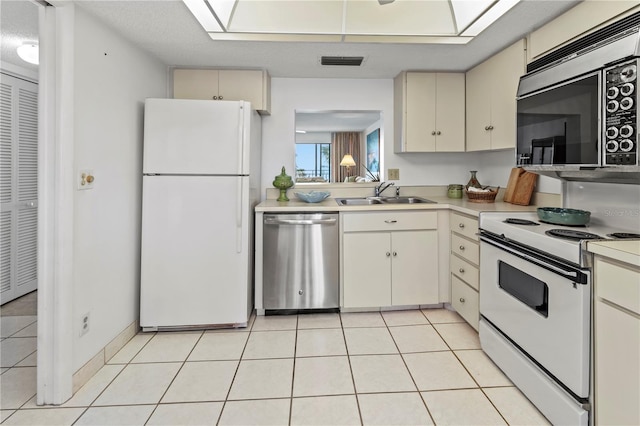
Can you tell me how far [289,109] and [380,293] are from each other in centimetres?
191

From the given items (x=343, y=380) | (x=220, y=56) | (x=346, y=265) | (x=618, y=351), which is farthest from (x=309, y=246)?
(x=618, y=351)

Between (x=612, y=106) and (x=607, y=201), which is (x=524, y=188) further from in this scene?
(x=612, y=106)

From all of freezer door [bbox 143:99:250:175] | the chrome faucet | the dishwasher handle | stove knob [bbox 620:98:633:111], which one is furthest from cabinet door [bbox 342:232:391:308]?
stove knob [bbox 620:98:633:111]

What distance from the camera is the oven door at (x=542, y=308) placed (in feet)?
4.35

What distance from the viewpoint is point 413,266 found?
2.73 m

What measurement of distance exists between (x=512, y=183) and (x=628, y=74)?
1.43 metres

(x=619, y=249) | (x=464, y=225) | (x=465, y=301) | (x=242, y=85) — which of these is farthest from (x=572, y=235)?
(x=242, y=85)

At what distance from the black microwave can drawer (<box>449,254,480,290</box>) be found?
0.81 metres

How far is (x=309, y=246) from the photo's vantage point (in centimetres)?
264

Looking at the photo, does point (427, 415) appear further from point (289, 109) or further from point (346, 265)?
point (289, 109)

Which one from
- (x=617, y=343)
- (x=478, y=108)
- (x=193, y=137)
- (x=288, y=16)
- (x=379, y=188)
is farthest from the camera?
(x=379, y=188)

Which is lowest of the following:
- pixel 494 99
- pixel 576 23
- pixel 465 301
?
pixel 465 301

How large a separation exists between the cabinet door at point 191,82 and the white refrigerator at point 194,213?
579 millimetres

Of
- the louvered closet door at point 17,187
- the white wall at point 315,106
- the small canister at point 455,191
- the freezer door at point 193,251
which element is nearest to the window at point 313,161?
the white wall at point 315,106
